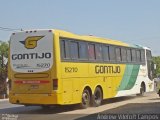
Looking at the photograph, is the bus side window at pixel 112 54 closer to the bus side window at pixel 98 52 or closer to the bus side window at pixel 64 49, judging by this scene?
the bus side window at pixel 98 52

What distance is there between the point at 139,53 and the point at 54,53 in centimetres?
1043

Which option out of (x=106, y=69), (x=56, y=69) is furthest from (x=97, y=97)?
(x=56, y=69)

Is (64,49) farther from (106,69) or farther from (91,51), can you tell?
(106,69)

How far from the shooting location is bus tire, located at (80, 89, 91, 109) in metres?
20.4

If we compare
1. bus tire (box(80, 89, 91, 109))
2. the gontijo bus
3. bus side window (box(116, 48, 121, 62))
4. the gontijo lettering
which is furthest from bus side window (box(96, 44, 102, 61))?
bus side window (box(116, 48, 121, 62))

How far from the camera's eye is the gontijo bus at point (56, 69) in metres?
18.6

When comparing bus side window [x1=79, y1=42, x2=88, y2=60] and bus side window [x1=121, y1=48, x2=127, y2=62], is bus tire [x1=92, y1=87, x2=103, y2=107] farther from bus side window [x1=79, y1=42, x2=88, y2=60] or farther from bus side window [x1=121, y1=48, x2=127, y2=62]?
bus side window [x1=121, y1=48, x2=127, y2=62]

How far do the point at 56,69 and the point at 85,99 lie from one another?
277 centimetres

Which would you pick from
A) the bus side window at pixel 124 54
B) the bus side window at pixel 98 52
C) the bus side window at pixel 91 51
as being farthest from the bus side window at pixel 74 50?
the bus side window at pixel 124 54

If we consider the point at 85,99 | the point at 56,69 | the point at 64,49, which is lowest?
the point at 85,99

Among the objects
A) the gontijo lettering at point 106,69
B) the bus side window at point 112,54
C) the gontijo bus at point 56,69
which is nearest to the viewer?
the gontijo bus at point 56,69

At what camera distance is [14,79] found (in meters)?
19.3

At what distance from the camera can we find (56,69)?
18.5 metres

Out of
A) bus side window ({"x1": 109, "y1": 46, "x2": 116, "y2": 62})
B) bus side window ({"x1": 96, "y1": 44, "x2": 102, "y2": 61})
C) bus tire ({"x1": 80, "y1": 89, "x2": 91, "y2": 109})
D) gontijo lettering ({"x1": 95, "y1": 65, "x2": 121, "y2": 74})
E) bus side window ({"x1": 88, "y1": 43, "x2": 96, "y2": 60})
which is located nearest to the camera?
bus tire ({"x1": 80, "y1": 89, "x2": 91, "y2": 109})
